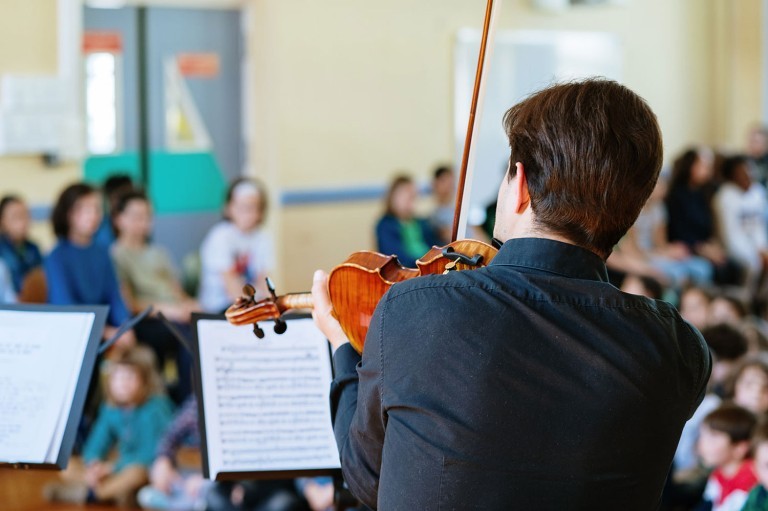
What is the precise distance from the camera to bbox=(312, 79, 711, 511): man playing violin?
48.2 inches

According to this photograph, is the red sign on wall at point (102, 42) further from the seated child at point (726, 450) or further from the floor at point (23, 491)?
the seated child at point (726, 450)

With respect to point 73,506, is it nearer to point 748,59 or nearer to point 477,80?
point 477,80

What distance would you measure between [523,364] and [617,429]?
14cm

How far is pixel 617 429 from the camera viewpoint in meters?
1.25

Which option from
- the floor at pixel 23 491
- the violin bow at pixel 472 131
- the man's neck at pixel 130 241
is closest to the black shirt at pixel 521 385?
the violin bow at pixel 472 131

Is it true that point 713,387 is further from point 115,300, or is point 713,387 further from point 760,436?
point 115,300

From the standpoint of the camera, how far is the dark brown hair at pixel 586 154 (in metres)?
1.25

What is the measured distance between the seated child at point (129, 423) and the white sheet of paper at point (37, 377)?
5.53 ft

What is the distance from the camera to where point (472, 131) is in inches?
62.4

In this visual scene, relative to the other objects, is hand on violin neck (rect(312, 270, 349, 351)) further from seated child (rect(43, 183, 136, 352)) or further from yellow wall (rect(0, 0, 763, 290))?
yellow wall (rect(0, 0, 763, 290))

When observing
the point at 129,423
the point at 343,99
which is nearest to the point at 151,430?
the point at 129,423

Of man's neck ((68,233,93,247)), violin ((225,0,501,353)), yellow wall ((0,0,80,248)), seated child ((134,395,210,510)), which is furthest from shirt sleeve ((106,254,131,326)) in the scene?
violin ((225,0,501,353))

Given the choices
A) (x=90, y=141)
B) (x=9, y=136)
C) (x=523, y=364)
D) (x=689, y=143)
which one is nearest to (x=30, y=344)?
(x=523, y=364)

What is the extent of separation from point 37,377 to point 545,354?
1151 mm
